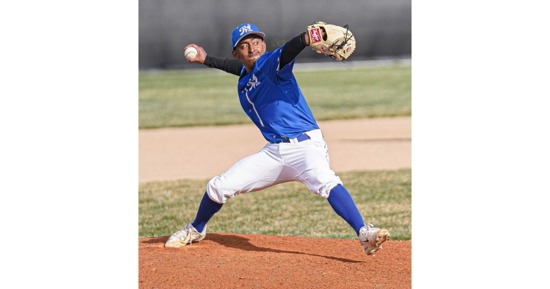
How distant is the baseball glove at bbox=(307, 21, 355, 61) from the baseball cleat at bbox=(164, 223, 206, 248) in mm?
1904

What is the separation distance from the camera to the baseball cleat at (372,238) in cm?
528

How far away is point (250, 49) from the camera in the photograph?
590cm

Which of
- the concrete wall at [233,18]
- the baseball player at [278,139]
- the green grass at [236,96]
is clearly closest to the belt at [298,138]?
the baseball player at [278,139]

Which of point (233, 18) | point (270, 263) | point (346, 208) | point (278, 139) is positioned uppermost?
point (278, 139)

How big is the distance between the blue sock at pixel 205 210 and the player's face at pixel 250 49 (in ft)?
3.36

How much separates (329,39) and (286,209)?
12.6 feet

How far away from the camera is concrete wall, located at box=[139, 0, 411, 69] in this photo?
23.3 meters

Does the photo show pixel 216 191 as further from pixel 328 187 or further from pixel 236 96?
pixel 236 96

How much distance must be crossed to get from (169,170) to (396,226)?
445cm

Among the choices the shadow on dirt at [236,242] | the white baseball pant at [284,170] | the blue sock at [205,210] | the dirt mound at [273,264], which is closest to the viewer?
the dirt mound at [273,264]

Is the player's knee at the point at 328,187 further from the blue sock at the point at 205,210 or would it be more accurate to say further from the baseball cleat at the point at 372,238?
the blue sock at the point at 205,210

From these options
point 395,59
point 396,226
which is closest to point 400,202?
point 396,226

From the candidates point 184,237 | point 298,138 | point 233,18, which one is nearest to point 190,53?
point 298,138

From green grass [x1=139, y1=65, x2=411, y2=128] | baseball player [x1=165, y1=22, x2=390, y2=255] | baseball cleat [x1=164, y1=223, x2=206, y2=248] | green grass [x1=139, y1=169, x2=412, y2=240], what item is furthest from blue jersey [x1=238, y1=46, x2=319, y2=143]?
green grass [x1=139, y1=65, x2=411, y2=128]
